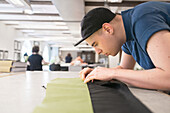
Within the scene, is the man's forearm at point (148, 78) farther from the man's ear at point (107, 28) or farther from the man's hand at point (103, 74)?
the man's ear at point (107, 28)

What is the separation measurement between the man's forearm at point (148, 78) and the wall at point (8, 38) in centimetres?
706

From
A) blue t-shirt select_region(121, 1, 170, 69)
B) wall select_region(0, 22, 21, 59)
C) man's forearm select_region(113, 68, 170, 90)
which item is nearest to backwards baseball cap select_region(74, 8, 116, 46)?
blue t-shirt select_region(121, 1, 170, 69)

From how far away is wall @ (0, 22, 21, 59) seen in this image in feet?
22.1

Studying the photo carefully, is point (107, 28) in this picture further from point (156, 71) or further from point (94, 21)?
point (156, 71)

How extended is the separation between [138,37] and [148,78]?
205mm

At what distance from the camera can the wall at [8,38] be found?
673 centimetres

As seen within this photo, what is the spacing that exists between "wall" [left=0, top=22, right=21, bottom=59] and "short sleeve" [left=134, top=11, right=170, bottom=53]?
7.12 meters

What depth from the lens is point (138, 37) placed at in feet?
2.43

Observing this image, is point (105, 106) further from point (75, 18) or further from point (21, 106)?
point (75, 18)

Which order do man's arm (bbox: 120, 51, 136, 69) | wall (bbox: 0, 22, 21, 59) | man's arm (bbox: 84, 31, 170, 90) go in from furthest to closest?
wall (bbox: 0, 22, 21, 59) → man's arm (bbox: 120, 51, 136, 69) → man's arm (bbox: 84, 31, 170, 90)

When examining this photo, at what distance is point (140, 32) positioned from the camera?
0.71 m

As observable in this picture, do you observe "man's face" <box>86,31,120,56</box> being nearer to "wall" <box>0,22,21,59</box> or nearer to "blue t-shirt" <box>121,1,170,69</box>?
"blue t-shirt" <box>121,1,170,69</box>

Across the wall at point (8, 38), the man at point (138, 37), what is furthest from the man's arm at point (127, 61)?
the wall at point (8, 38)

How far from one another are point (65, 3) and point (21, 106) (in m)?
3.45
